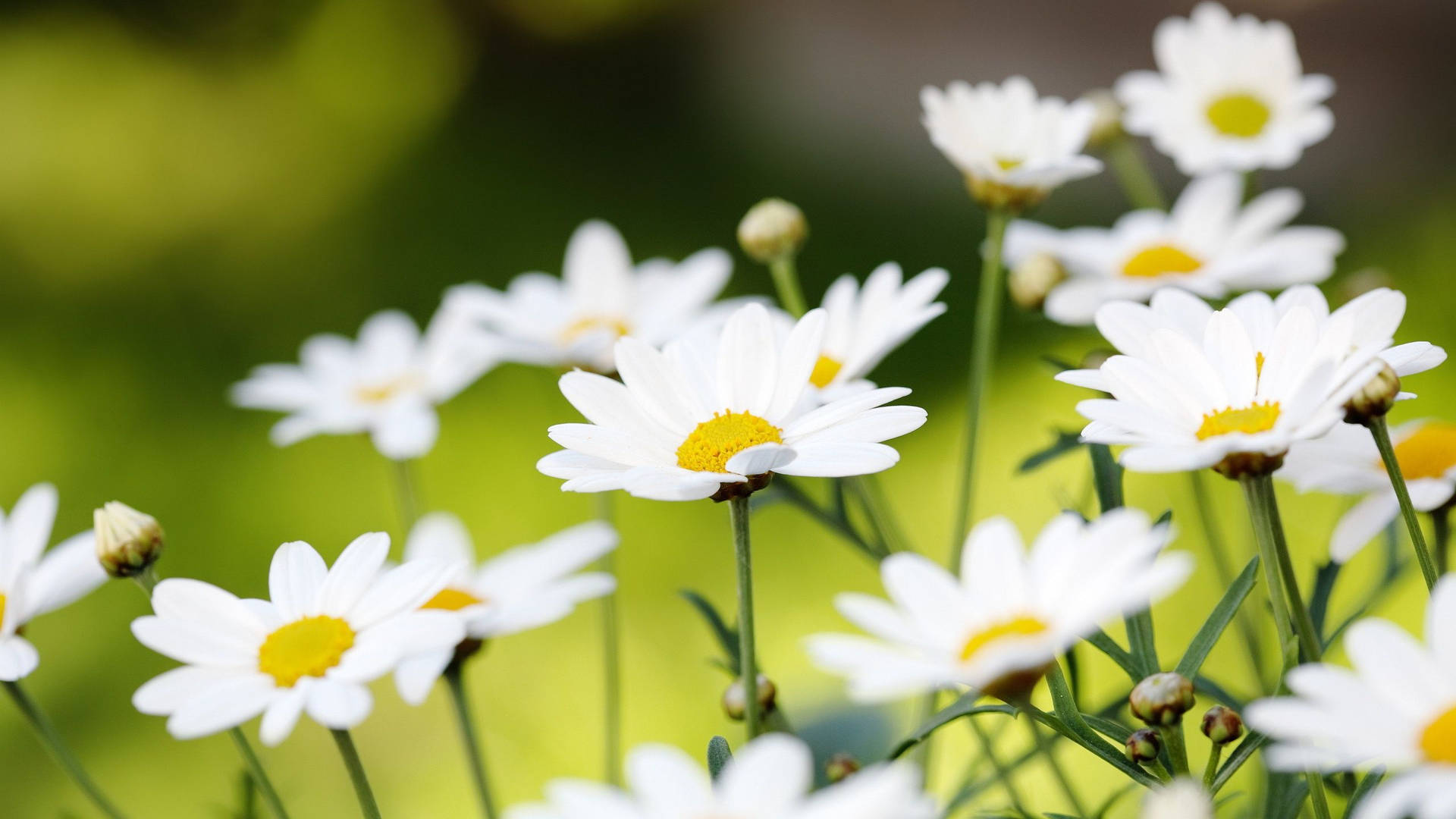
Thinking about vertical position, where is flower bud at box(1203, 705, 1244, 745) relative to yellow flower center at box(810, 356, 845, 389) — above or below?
below

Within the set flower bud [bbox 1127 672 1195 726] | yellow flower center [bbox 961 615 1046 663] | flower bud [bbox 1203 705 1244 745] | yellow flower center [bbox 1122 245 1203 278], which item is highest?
yellow flower center [bbox 1122 245 1203 278]

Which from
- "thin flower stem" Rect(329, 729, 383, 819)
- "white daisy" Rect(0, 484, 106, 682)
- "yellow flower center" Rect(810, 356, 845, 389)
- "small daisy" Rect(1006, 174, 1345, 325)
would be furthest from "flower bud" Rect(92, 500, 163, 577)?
"small daisy" Rect(1006, 174, 1345, 325)

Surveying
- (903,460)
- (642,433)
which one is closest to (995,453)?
(903,460)

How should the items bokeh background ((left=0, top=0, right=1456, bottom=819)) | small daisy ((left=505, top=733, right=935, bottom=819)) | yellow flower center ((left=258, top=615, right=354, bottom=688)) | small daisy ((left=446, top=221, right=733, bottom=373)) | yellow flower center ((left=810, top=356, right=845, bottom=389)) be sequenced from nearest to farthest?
small daisy ((left=505, top=733, right=935, bottom=819))
yellow flower center ((left=258, top=615, right=354, bottom=688))
yellow flower center ((left=810, top=356, right=845, bottom=389))
small daisy ((left=446, top=221, right=733, bottom=373))
bokeh background ((left=0, top=0, right=1456, bottom=819))

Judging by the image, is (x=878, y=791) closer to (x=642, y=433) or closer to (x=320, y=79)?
(x=642, y=433)

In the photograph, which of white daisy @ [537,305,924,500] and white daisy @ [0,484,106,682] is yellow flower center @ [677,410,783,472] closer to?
white daisy @ [537,305,924,500]

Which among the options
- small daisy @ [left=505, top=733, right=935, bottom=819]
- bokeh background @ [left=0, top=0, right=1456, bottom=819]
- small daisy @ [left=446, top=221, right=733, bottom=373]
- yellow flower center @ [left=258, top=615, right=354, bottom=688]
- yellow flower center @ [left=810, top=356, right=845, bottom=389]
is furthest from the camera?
bokeh background @ [left=0, top=0, right=1456, bottom=819]

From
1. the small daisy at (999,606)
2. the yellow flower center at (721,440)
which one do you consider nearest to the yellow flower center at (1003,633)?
the small daisy at (999,606)
